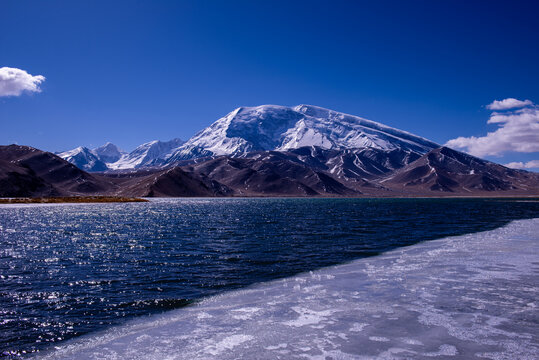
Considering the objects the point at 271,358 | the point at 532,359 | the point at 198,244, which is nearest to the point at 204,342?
the point at 271,358

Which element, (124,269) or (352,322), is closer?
(352,322)

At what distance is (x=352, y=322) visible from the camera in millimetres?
14453

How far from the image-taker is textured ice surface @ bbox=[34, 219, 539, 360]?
11.7m

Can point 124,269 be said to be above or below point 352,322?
below

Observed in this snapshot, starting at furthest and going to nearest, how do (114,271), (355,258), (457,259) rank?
(355,258) < (457,259) < (114,271)

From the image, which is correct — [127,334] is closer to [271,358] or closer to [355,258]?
[271,358]

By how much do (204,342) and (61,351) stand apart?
4.89m

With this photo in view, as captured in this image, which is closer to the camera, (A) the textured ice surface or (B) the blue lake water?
(A) the textured ice surface

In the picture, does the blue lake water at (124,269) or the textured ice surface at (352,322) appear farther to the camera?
the blue lake water at (124,269)

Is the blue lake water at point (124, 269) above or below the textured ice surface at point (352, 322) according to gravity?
below

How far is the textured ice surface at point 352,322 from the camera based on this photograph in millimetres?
11711

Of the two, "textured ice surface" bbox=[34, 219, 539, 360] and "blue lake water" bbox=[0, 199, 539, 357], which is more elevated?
"textured ice surface" bbox=[34, 219, 539, 360]

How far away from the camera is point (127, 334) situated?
45.1ft

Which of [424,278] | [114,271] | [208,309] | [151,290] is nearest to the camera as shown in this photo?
[208,309]
